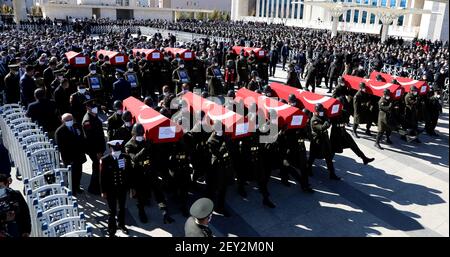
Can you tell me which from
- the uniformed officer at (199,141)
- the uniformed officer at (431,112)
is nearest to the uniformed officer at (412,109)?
the uniformed officer at (431,112)

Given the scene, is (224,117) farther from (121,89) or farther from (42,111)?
(121,89)

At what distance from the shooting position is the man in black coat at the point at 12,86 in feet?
27.4

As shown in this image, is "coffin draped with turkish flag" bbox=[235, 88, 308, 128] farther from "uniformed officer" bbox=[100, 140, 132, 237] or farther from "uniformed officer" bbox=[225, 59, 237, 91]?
"uniformed officer" bbox=[225, 59, 237, 91]

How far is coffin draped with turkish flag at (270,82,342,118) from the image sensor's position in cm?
718

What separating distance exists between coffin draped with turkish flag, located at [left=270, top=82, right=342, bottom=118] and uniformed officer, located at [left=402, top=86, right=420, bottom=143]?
2.59 m

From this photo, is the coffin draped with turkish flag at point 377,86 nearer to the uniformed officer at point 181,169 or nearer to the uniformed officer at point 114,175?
the uniformed officer at point 181,169

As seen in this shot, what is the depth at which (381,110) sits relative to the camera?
326 inches

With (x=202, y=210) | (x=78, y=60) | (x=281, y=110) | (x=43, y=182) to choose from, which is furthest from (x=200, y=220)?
(x=78, y=60)

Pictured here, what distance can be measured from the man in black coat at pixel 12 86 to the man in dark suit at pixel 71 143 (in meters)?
3.60

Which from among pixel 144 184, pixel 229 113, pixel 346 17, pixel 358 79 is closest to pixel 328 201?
pixel 229 113

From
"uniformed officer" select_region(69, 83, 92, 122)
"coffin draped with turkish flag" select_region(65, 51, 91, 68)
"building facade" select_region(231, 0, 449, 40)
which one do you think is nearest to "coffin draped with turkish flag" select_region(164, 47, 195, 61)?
"coffin draped with turkish flag" select_region(65, 51, 91, 68)

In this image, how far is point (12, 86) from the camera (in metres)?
8.43

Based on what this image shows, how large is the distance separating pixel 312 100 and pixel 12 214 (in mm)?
5999
